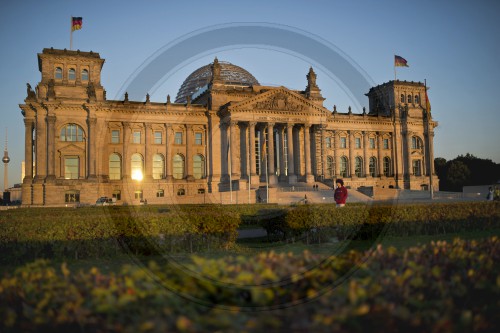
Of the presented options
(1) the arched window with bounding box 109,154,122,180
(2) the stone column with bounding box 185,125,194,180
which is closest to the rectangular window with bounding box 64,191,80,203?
(1) the arched window with bounding box 109,154,122,180

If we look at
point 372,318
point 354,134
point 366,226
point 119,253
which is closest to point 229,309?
point 372,318

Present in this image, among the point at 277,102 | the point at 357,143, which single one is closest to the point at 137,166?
the point at 277,102

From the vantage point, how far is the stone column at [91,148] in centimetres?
6366

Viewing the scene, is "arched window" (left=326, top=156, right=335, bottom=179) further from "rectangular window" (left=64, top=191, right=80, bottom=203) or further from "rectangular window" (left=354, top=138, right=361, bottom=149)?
"rectangular window" (left=64, top=191, right=80, bottom=203)

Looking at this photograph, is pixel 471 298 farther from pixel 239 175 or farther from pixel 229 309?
pixel 239 175

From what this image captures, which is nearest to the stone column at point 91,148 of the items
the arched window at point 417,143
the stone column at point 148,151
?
the stone column at point 148,151

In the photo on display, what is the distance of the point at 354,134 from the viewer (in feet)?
277

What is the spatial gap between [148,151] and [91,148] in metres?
9.03

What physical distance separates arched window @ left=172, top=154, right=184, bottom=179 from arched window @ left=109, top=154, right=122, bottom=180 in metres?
8.58

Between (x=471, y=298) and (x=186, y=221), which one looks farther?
(x=186, y=221)

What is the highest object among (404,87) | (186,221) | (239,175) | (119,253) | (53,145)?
(404,87)

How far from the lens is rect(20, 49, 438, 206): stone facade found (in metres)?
62.4

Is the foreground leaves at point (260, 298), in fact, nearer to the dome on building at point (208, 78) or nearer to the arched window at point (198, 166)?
the arched window at point (198, 166)

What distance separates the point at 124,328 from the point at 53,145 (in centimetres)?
6279
